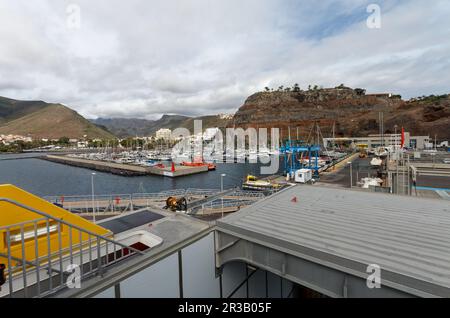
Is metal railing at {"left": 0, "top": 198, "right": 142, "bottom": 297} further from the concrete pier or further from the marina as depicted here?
the concrete pier

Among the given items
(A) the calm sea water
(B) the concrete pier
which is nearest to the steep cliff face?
(B) the concrete pier

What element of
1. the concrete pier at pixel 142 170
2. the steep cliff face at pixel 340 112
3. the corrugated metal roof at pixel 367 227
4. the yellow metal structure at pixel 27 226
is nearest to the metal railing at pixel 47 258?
the yellow metal structure at pixel 27 226

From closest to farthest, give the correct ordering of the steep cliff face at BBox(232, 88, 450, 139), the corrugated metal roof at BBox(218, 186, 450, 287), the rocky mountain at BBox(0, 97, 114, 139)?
the corrugated metal roof at BBox(218, 186, 450, 287), the steep cliff face at BBox(232, 88, 450, 139), the rocky mountain at BBox(0, 97, 114, 139)

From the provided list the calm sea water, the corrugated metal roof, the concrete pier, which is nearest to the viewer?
the corrugated metal roof

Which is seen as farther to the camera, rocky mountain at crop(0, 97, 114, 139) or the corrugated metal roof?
rocky mountain at crop(0, 97, 114, 139)

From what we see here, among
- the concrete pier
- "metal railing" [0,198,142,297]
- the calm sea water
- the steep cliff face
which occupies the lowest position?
the calm sea water

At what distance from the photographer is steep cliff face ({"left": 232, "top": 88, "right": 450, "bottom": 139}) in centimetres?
7069

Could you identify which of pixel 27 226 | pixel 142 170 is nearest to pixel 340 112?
pixel 142 170

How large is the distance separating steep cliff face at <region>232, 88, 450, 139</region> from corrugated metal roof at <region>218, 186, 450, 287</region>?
84028 mm

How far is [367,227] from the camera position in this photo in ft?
13.6

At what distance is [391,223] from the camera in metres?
4.35
